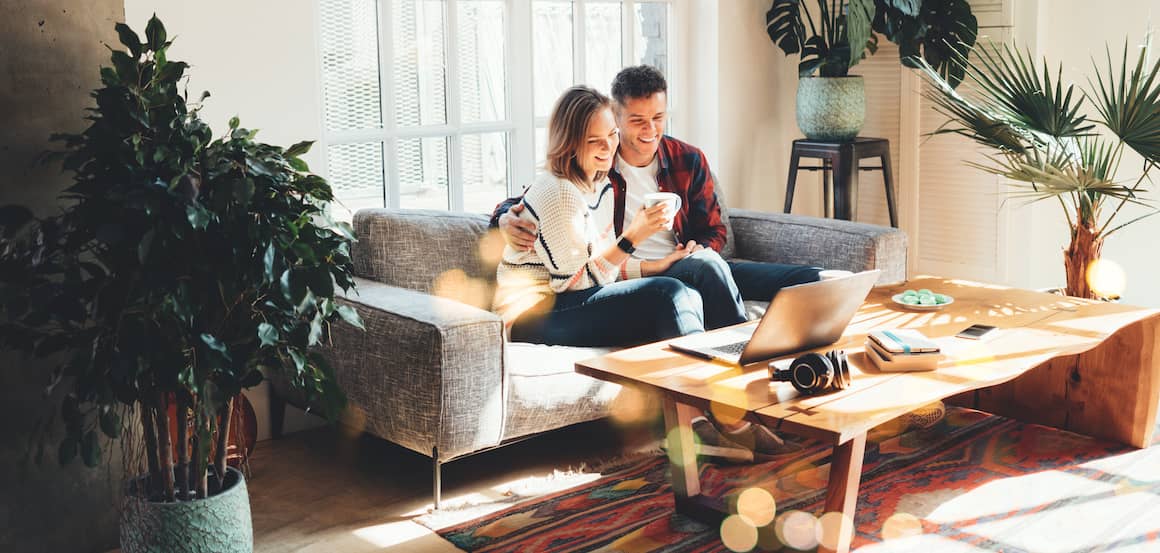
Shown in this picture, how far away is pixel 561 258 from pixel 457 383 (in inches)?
21.9

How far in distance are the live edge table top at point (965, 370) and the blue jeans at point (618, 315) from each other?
1.10 ft

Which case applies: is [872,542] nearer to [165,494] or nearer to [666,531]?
[666,531]

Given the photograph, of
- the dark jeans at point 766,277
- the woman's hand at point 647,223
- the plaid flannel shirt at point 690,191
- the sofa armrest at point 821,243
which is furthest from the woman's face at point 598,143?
the sofa armrest at point 821,243

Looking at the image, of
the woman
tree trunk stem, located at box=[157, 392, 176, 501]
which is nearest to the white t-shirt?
the woman

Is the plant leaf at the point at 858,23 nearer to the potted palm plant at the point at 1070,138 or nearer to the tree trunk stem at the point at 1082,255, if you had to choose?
the potted palm plant at the point at 1070,138

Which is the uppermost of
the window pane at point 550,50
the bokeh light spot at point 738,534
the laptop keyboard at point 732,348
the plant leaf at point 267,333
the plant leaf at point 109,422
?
the window pane at point 550,50

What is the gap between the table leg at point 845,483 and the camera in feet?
7.45

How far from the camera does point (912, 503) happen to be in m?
2.76

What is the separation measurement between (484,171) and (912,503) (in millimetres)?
1840

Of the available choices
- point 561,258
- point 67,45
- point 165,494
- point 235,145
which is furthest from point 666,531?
point 67,45

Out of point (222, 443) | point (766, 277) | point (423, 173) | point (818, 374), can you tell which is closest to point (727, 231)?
point (766, 277)

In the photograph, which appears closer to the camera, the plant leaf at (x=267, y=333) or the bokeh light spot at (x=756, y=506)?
the plant leaf at (x=267, y=333)

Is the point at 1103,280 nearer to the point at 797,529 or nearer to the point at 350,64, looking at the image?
the point at 797,529

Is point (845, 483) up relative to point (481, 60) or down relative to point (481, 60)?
down
